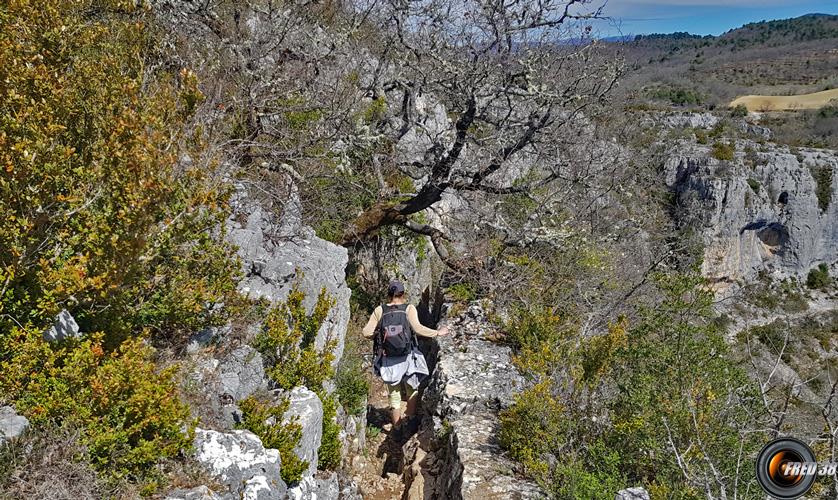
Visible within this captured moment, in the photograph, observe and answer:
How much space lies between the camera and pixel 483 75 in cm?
778

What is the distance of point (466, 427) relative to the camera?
573 centimetres

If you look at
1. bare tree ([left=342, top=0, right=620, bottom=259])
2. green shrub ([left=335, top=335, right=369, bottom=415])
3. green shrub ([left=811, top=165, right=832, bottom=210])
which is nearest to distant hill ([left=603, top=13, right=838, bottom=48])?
green shrub ([left=811, top=165, right=832, bottom=210])

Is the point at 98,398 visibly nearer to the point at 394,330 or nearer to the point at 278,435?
the point at 278,435

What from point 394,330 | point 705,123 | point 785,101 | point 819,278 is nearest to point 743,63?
point 785,101

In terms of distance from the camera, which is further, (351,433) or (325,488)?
(351,433)

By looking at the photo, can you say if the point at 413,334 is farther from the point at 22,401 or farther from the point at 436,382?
the point at 22,401

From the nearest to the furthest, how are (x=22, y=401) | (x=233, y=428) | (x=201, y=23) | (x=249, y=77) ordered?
(x=22, y=401) → (x=233, y=428) → (x=249, y=77) → (x=201, y=23)

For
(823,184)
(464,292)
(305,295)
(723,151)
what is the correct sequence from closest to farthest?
(305,295)
(464,292)
(723,151)
(823,184)

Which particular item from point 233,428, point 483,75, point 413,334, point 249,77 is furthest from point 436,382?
point 249,77

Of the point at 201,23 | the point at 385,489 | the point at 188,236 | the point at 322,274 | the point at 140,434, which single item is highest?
the point at 201,23

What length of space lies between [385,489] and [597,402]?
2802 millimetres

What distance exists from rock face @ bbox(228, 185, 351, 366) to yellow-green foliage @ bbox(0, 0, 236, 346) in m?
1.21

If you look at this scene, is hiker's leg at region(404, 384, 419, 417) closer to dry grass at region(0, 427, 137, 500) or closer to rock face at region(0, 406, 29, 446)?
dry grass at region(0, 427, 137, 500)

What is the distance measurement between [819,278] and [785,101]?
1378 inches
